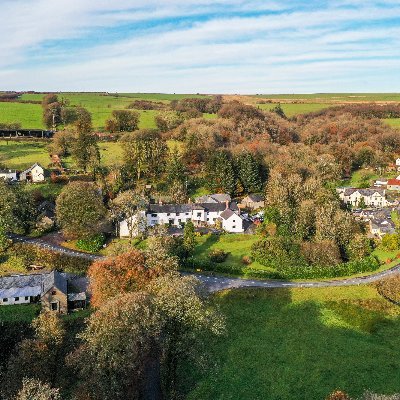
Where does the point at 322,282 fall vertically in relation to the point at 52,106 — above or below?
below

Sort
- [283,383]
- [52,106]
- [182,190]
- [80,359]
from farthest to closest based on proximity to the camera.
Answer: [52,106]
[182,190]
[283,383]
[80,359]

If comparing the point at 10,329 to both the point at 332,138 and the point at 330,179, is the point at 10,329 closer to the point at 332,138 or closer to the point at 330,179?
the point at 330,179

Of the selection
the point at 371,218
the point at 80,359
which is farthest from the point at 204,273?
the point at 371,218

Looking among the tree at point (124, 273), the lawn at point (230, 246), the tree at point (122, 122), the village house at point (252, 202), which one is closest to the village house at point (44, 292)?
the tree at point (124, 273)

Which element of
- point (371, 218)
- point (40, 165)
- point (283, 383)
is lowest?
point (283, 383)

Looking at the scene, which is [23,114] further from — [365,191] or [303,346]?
[303,346]
